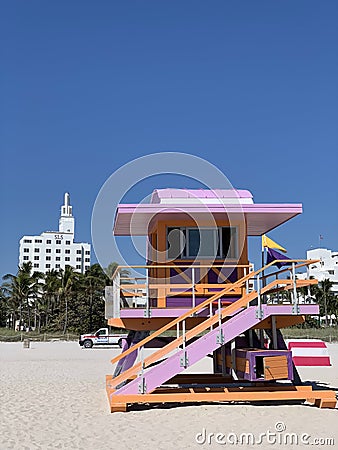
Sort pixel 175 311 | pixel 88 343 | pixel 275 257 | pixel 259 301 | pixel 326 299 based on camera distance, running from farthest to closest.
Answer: pixel 326 299, pixel 88 343, pixel 275 257, pixel 175 311, pixel 259 301

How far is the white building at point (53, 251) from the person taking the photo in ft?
420

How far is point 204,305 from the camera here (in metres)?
14.2

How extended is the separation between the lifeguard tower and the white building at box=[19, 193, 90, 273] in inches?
4491

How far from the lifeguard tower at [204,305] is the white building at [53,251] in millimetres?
114079

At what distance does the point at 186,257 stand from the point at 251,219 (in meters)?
2.04

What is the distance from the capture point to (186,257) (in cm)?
1575

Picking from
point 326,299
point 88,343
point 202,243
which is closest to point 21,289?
point 88,343

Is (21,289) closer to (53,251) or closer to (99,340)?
(99,340)

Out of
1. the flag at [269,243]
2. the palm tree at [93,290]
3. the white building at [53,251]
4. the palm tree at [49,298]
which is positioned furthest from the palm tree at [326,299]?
the flag at [269,243]

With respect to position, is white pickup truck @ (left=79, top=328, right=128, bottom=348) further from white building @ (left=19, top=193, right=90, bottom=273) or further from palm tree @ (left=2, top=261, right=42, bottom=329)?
white building @ (left=19, top=193, right=90, bottom=273)

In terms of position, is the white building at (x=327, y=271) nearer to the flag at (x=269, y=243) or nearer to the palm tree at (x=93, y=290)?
the palm tree at (x=93, y=290)

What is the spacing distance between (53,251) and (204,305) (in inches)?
4686

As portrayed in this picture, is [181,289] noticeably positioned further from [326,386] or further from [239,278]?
[326,386]

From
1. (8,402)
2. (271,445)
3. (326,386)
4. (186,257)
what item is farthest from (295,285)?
(8,402)
